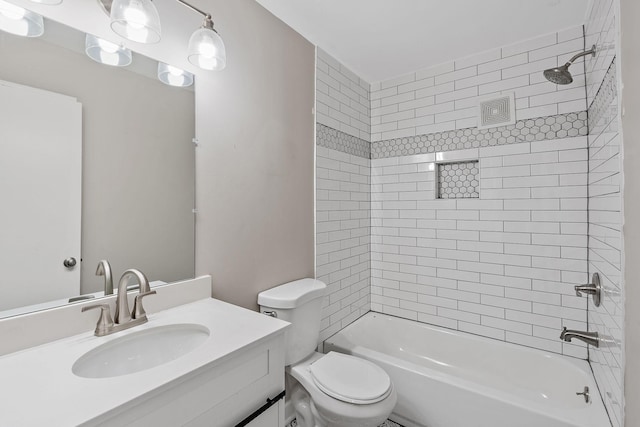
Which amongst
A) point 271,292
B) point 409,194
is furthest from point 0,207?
point 409,194

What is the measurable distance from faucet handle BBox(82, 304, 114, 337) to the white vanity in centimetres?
3

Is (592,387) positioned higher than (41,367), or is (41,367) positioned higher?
(41,367)

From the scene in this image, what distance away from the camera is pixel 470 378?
2.17 metres

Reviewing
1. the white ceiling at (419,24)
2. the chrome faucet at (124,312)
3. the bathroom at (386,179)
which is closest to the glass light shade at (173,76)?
the bathroom at (386,179)

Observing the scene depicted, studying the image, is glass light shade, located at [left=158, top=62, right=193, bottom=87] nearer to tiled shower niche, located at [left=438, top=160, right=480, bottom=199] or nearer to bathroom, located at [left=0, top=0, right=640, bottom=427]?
bathroom, located at [left=0, top=0, right=640, bottom=427]

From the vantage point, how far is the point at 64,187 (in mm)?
1052

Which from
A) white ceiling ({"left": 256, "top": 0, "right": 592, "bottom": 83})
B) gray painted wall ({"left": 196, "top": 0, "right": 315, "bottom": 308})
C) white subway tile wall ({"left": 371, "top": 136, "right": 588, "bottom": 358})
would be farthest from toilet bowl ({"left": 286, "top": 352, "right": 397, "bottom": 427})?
white ceiling ({"left": 256, "top": 0, "right": 592, "bottom": 83})

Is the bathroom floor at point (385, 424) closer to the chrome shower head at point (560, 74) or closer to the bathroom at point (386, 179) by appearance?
the bathroom at point (386, 179)

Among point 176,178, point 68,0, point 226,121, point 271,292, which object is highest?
point 68,0

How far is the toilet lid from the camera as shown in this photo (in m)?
1.42

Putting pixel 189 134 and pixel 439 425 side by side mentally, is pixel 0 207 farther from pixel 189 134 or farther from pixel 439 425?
pixel 439 425

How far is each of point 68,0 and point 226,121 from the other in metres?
0.72

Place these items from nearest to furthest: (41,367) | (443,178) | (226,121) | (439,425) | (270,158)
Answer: (41,367) → (226,121) → (439,425) → (270,158) → (443,178)

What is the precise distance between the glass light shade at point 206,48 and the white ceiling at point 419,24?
0.64 m
